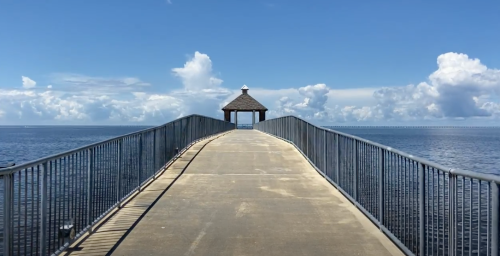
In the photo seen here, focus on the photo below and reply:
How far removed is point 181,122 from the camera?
56.8ft

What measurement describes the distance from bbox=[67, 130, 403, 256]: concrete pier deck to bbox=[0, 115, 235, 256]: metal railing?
11.3 inches

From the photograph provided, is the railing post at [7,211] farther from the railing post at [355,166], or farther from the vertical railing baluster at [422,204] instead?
the railing post at [355,166]

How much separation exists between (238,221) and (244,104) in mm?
53140

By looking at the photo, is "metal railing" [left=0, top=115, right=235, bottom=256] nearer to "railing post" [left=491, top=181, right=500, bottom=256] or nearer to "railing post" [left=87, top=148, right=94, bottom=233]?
"railing post" [left=87, top=148, right=94, bottom=233]

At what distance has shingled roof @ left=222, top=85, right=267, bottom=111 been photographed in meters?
59.7

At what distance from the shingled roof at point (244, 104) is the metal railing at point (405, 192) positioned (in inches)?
Answer: 1830

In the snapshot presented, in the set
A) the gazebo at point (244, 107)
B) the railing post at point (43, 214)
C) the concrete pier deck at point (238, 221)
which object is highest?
the gazebo at point (244, 107)

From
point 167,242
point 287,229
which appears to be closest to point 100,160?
point 167,242

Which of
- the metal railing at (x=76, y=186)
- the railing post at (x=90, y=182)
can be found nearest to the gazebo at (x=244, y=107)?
the metal railing at (x=76, y=186)

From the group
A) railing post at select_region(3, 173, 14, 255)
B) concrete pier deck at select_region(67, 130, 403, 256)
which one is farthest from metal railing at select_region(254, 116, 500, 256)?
railing post at select_region(3, 173, 14, 255)

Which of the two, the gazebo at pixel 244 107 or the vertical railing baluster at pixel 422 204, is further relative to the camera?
the gazebo at pixel 244 107

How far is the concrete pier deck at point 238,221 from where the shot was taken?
5.95m

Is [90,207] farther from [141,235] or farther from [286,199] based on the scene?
[286,199]

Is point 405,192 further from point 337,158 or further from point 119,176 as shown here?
point 119,176
